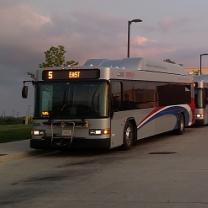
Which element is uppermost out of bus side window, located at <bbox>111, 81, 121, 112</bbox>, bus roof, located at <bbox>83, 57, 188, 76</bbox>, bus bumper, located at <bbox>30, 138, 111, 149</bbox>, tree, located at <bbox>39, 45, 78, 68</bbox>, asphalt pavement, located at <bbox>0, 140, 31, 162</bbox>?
tree, located at <bbox>39, 45, 78, 68</bbox>

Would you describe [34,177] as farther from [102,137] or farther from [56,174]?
[102,137]

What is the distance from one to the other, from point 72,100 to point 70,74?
91cm

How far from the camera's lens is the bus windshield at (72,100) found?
17828 millimetres

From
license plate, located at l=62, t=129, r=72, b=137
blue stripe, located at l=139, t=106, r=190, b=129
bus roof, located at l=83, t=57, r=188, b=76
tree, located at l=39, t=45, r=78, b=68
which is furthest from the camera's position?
tree, located at l=39, t=45, r=78, b=68

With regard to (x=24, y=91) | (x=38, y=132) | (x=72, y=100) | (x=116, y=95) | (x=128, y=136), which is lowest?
(x=128, y=136)

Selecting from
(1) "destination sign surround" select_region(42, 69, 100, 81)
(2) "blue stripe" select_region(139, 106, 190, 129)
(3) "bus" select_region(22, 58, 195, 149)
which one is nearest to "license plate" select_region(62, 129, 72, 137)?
(3) "bus" select_region(22, 58, 195, 149)

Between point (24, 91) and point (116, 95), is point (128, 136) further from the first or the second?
point (24, 91)

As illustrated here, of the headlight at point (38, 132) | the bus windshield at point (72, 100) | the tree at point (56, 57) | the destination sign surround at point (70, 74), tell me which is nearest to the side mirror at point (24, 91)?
the bus windshield at point (72, 100)

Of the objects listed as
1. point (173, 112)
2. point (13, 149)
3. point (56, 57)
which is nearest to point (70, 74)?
point (13, 149)

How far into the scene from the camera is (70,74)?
60.6ft

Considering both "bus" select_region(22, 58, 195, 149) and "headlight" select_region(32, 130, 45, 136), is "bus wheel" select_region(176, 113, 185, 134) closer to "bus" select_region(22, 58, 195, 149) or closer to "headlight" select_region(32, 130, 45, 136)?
"bus" select_region(22, 58, 195, 149)

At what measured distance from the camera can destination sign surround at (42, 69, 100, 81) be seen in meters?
18.1

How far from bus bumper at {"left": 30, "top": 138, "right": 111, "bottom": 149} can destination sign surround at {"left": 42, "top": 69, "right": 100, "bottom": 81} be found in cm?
201

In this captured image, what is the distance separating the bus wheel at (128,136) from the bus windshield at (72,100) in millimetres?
1786
